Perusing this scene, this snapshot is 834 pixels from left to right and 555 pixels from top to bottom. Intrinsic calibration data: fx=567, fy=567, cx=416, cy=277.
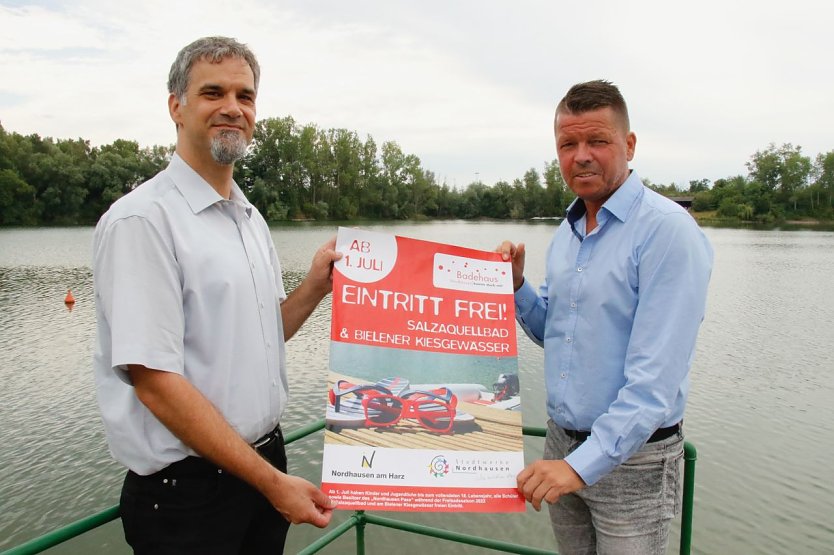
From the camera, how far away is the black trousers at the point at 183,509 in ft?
6.17

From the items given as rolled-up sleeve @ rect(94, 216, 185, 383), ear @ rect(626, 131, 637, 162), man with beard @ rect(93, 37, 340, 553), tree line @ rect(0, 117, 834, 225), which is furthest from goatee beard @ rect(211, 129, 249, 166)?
tree line @ rect(0, 117, 834, 225)

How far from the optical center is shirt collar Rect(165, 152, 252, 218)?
6.64 ft

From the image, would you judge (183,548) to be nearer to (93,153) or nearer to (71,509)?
(71,509)

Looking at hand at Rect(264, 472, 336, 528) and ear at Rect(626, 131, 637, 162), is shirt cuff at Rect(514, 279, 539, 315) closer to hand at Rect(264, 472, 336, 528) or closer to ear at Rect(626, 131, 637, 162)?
ear at Rect(626, 131, 637, 162)

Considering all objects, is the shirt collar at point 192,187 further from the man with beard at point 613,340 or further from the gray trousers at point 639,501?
the gray trousers at point 639,501

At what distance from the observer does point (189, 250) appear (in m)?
1.90

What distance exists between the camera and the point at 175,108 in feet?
7.11

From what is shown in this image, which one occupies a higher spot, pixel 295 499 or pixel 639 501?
pixel 295 499

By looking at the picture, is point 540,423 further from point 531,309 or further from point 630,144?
point 630,144

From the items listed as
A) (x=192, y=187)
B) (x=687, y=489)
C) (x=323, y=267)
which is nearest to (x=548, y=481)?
(x=687, y=489)

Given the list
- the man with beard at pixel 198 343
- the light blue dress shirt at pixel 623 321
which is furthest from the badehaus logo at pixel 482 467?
the man with beard at pixel 198 343

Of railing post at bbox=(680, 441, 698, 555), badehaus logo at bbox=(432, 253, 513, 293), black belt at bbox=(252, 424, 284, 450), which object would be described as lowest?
railing post at bbox=(680, 441, 698, 555)

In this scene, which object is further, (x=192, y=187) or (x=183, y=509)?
(x=192, y=187)

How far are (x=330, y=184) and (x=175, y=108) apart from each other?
81100 mm
